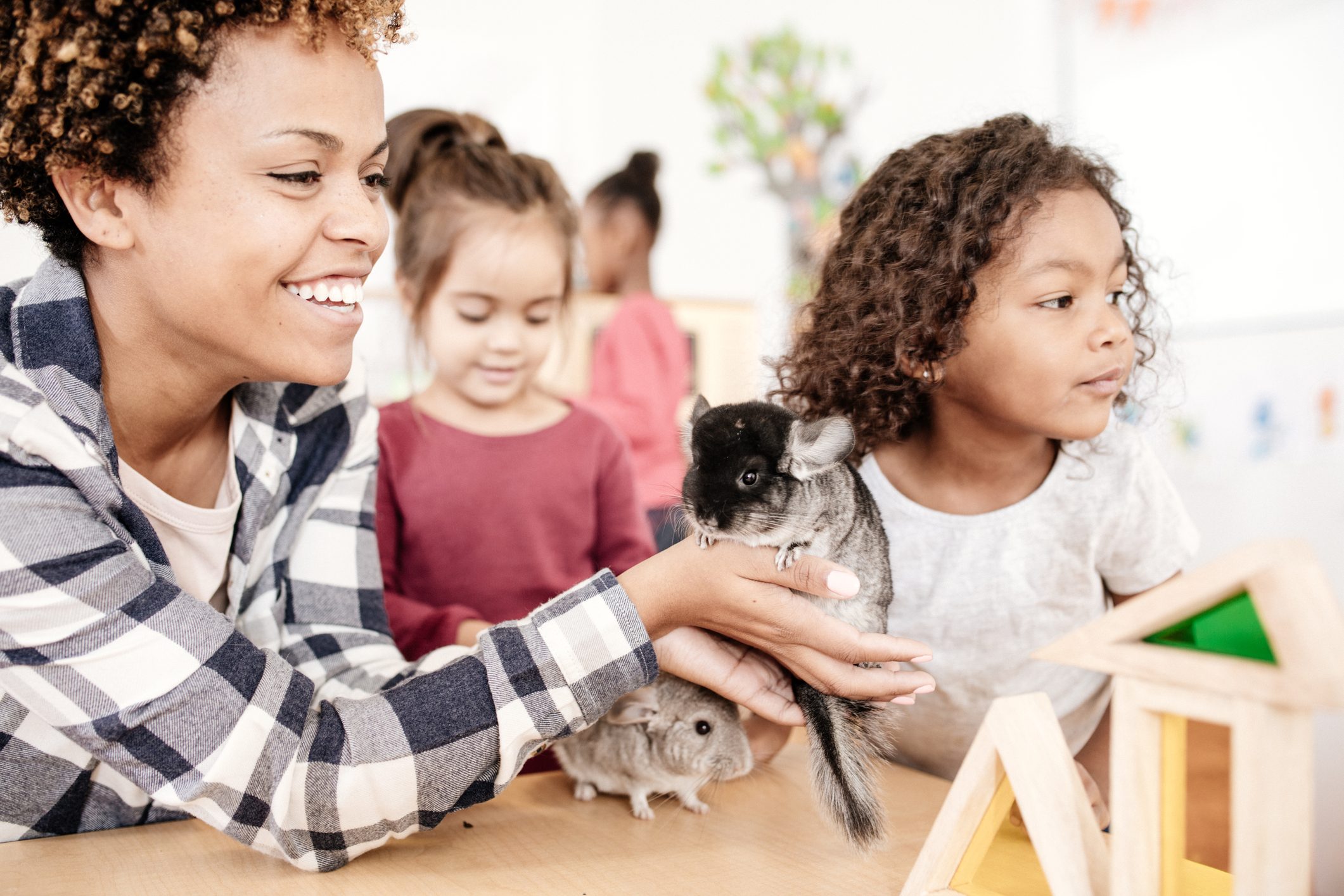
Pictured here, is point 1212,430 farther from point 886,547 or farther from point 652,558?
point 652,558

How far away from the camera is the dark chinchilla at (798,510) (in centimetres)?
84

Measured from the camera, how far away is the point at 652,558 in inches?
34.3

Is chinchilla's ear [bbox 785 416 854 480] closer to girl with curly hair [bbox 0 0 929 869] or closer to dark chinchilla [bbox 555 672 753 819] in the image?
girl with curly hair [bbox 0 0 929 869]

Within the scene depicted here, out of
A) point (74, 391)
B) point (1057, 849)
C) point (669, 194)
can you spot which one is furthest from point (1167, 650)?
point (669, 194)

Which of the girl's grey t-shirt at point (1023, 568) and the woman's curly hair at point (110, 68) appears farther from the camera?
the girl's grey t-shirt at point (1023, 568)

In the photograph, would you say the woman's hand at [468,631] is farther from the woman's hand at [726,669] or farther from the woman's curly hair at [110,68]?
the woman's curly hair at [110,68]

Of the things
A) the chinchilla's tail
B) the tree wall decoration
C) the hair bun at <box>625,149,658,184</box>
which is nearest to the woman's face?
the chinchilla's tail

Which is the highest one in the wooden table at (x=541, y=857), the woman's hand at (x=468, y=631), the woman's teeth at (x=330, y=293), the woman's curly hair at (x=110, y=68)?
the woman's curly hair at (x=110, y=68)

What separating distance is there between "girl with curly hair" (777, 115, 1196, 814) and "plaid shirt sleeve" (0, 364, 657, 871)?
49cm

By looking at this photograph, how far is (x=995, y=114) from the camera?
1742 mm

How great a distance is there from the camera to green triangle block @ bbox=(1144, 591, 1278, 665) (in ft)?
1.69

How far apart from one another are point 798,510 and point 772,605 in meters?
0.08

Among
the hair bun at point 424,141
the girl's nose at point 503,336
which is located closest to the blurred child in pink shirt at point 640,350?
the hair bun at point 424,141

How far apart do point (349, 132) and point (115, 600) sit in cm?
42
